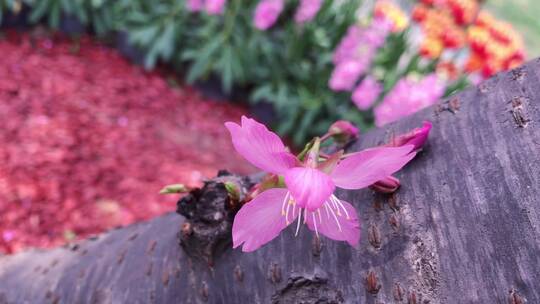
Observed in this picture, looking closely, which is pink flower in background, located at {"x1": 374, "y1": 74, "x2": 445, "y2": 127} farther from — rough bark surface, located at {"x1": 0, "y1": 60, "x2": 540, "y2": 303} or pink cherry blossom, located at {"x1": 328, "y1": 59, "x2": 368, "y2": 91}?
rough bark surface, located at {"x1": 0, "y1": 60, "x2": 540, "y2": 303}

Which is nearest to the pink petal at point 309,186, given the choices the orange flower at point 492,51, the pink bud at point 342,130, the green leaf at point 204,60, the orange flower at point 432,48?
the pink bud at point 342,130

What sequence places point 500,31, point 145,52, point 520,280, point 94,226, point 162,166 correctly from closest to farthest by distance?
point 520,280 < point 94,226 < point 162,166 < point 500,31 < point 145,52

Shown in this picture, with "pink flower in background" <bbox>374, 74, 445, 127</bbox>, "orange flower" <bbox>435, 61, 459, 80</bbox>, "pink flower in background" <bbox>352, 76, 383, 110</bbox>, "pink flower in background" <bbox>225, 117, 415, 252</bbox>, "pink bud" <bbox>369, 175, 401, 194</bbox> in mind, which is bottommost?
"orange flower" <bbox>435, 61, 459, 80</bbox>

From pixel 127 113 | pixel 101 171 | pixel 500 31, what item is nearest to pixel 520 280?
pixel 101 171

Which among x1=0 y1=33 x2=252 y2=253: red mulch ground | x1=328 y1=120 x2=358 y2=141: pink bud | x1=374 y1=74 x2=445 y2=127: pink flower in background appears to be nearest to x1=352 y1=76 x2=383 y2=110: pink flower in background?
x1=374 y1=74 x2=445 y2=127: pink flower in background

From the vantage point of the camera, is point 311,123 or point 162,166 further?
point 311,123

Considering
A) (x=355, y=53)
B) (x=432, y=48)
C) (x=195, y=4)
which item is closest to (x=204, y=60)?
(x=195, y=4)

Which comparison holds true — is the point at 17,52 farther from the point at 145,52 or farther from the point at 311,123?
the point at 311,123
